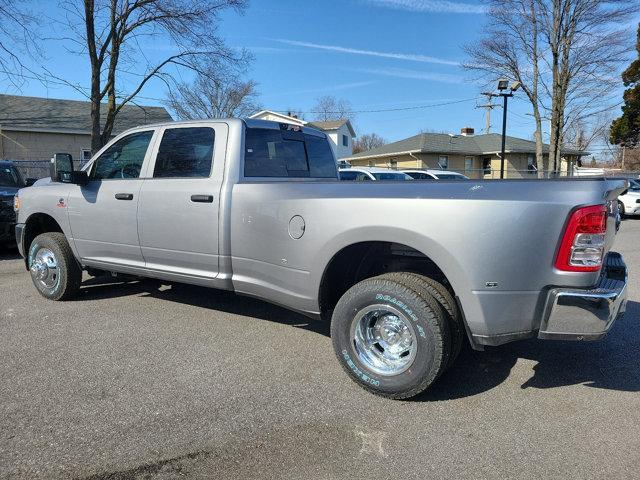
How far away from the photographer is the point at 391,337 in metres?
3.41

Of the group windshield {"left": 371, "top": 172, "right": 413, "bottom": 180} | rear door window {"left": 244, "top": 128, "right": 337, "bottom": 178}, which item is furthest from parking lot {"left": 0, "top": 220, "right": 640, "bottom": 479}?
windshield {"left": 371, "top": 172, "right": 413, "bottom": 180}

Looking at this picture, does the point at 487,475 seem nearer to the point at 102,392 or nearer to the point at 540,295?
the point at 540,295

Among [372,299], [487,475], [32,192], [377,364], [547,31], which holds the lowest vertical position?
[487,475]

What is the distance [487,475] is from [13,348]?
395cm

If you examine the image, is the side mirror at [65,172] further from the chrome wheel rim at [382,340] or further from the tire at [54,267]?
the chrome wheel rim at [382,340]

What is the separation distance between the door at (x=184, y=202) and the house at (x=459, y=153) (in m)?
32.6

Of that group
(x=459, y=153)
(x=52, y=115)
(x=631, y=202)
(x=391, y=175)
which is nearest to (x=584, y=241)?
(x=391, y=175)

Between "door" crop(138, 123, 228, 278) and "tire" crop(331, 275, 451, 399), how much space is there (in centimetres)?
145

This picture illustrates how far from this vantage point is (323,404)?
10.8 feet

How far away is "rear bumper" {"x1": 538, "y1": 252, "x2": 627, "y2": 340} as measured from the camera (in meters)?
2.75

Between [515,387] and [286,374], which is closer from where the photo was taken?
[515,387]

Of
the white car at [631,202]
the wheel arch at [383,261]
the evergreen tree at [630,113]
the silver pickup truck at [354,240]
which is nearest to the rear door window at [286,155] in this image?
the silver pickup truck at [354,240]

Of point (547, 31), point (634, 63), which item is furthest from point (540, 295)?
point (634, 63)

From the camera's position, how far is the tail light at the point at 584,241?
8.81 ft
